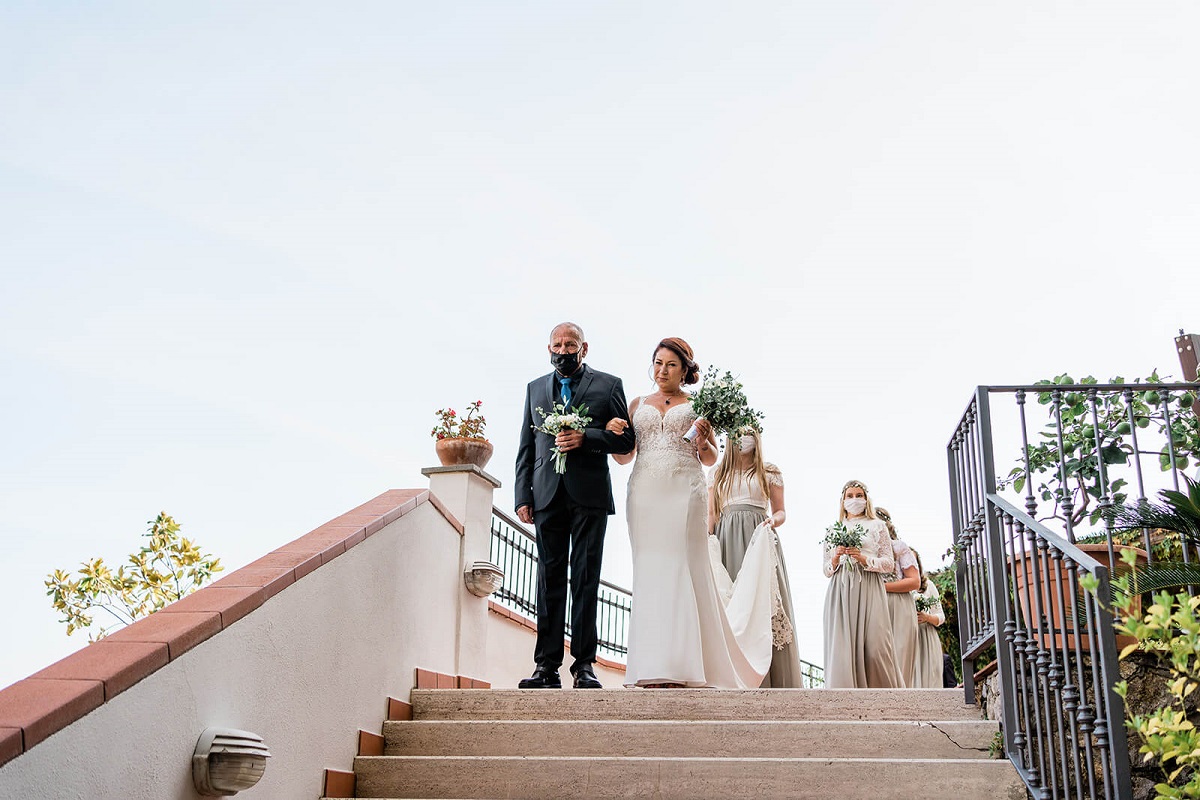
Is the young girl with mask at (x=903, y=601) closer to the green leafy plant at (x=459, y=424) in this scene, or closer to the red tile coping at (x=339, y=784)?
the green leafy plant at (x=459, y=424)

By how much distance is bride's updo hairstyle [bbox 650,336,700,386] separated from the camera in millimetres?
6801

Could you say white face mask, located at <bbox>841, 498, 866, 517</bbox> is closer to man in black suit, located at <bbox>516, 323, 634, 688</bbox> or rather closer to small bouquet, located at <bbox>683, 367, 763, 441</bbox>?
small bouquet, located at <bbox>683, 367, 763, 441</bbox>

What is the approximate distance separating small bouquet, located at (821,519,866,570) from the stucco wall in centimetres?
290

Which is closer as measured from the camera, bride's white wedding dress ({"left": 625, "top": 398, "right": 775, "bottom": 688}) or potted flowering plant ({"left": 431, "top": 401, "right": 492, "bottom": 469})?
bride's white wedding dress ({"left": 625, "top": 398, "right": 775, "bottom": 688})

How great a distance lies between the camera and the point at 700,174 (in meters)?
14.3

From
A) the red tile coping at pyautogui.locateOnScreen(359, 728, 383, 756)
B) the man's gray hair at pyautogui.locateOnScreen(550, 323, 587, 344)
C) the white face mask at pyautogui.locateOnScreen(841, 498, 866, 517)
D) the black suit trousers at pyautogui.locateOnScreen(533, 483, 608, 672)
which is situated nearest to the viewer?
the red tile coping at pyautogui.locateOnScreen(359, 728, 383, 756)

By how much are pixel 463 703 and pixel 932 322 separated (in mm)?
9376

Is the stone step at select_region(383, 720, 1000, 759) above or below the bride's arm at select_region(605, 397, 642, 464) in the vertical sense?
below

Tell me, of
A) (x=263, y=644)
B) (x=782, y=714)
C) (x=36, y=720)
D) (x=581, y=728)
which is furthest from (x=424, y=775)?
(x=36, y=720)

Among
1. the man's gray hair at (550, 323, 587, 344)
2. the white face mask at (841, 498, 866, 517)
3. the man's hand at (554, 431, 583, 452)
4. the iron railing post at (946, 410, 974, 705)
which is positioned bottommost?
the iron railing post at (946, 410, 974, 705)

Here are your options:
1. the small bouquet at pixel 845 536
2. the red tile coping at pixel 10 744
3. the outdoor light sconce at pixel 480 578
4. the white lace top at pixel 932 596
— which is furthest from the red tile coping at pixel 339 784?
the white lace top at pixel 932 596

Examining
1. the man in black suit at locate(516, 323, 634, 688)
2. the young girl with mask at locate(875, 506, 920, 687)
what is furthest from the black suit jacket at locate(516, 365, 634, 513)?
the young girl with mask at locate(875, 506, 920, 687)

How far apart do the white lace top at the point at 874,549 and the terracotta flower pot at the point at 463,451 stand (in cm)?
273

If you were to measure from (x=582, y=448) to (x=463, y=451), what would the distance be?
4.88 feet
